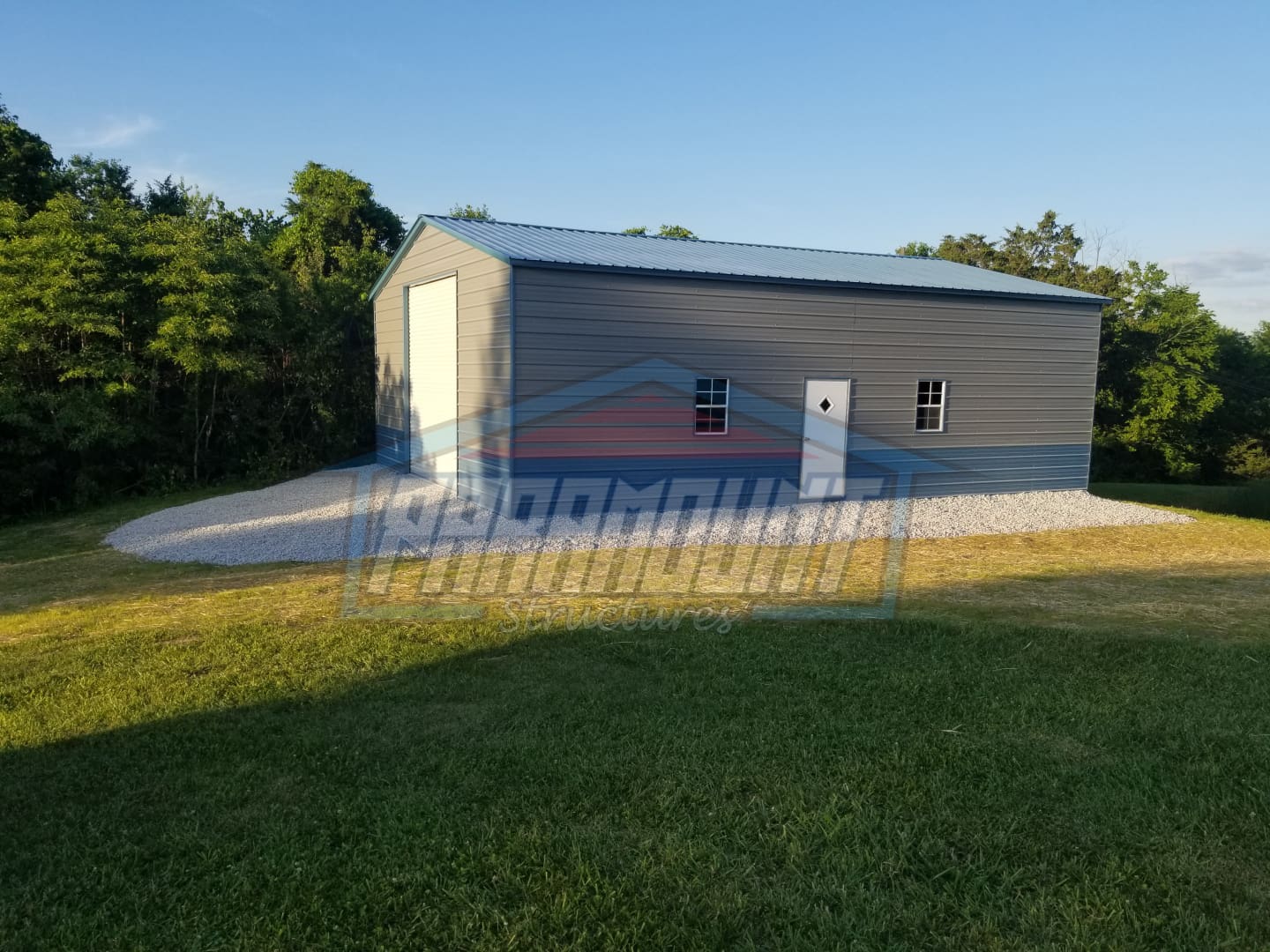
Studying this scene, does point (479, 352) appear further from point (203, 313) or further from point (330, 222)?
point (330, 222)

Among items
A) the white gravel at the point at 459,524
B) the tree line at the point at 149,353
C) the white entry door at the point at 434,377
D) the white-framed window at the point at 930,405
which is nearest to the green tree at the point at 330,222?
the tree line at the point at 149,353

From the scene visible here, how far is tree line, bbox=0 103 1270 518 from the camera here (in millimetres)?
12953

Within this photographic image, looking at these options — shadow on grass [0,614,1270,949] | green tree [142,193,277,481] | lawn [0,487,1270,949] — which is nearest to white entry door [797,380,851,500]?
lawn [0,487,1270,949]

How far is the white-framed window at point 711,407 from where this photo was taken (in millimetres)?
12727

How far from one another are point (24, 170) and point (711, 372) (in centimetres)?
1450

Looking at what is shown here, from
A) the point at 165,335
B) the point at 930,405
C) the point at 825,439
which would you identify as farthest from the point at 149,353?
the point at 930,405

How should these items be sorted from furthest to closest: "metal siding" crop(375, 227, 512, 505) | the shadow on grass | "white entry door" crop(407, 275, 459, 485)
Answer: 1. "white entry door" crop(407, 275, 459, 485)
2. "metal siding" crop(375, 227, 512, 505)
3. the shadow on grass

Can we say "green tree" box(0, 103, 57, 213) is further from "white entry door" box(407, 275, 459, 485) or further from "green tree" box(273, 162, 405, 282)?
"white entry door" box(407, 275, 459, 485)

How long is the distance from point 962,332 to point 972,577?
716 cm

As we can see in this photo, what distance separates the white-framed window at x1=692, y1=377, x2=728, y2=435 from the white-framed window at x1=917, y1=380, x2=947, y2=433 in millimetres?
3931

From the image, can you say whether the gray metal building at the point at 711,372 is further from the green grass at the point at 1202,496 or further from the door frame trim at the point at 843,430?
the green grass at the point at 1202,496

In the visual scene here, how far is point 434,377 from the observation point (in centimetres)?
1459

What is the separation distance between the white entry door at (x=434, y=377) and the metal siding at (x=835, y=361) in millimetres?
2537

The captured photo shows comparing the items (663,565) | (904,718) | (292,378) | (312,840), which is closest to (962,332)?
(663,565)
